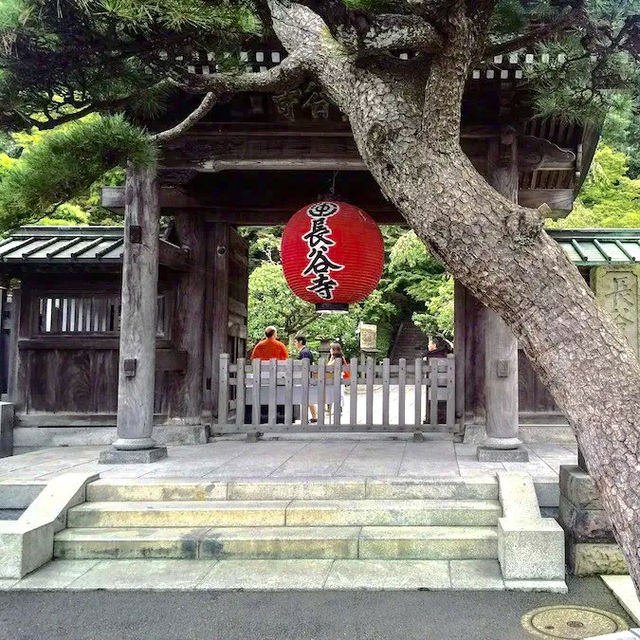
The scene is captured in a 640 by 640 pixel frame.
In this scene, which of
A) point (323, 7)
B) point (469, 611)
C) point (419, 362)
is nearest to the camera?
point (323, 7)

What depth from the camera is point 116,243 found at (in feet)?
26.1

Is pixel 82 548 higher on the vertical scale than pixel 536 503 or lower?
lower

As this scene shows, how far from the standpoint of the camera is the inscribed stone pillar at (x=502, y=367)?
20.1 ft

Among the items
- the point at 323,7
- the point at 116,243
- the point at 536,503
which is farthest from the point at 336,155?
the point at 536,503

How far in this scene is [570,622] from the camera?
3438 millimetres

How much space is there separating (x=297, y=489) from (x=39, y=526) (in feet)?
6.91

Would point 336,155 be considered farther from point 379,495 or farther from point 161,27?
point 379,495

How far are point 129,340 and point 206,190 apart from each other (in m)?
2.81

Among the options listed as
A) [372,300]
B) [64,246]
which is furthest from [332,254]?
[372,300]

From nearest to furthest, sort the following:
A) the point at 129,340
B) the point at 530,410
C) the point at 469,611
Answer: the point at 469,611
the point at 129,340
the point at 530,410

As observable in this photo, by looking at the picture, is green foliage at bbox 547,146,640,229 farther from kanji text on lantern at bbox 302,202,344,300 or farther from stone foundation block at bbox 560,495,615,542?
stone foundation block at bbox 560,495,615,542

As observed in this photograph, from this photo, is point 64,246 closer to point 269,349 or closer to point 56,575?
point 269,349

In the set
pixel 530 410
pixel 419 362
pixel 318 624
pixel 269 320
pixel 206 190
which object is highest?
pixel 206 190

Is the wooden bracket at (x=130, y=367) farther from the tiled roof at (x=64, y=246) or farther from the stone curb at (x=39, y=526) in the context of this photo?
the tiled roof at (x=64, y=246)
